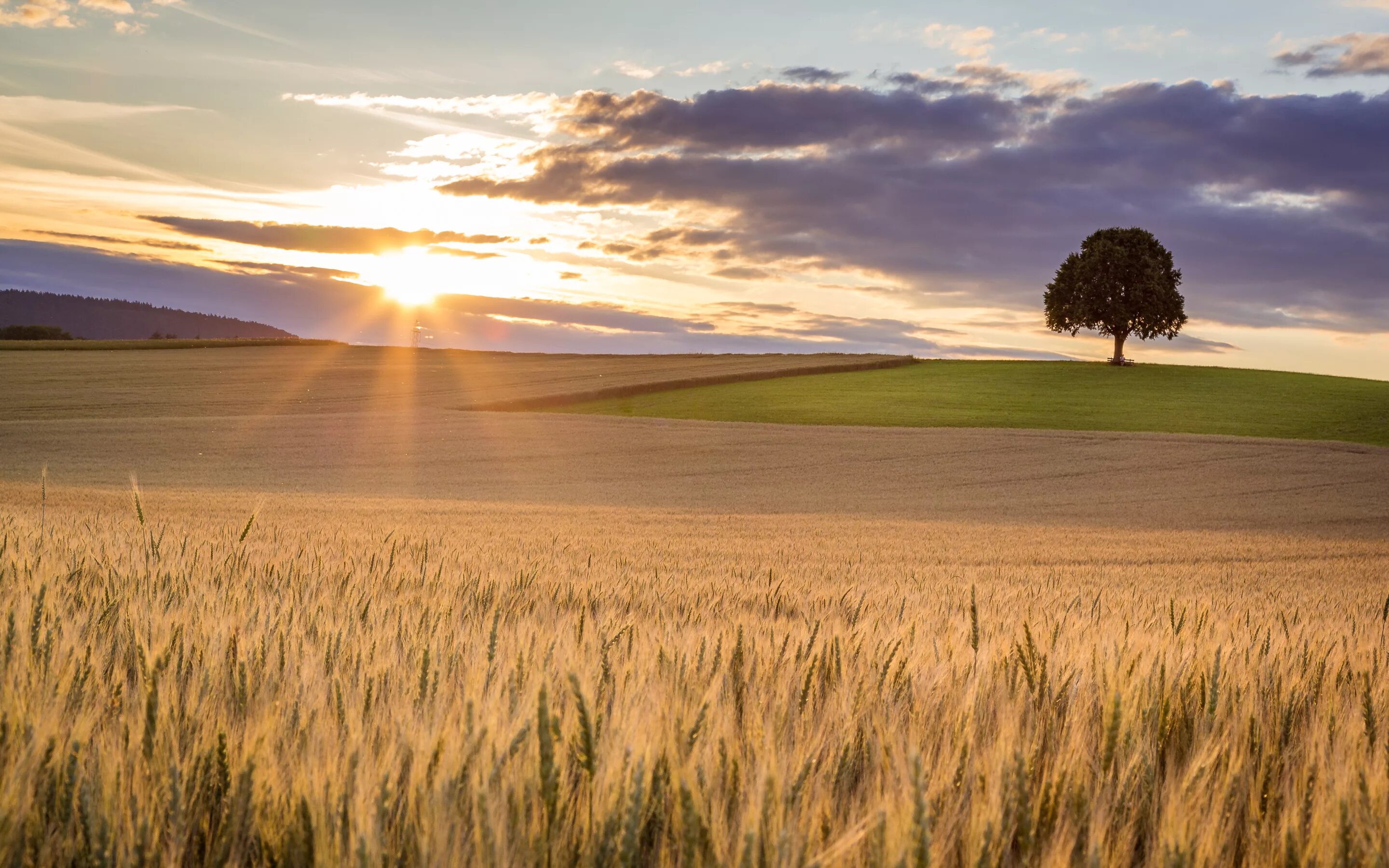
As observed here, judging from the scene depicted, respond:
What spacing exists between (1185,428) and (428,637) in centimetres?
4426

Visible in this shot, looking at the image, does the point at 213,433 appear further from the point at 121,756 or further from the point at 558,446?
the point at 121,756

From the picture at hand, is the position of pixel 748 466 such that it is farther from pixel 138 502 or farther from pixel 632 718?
pixel 632 718

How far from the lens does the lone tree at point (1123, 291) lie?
64562 mm

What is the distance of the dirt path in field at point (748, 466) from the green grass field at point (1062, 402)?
13.5 feet

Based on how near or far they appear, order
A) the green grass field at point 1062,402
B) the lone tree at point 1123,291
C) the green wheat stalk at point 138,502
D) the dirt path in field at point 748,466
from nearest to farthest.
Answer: the green wheat stalk at point 138,502 < the dirt path in field at point 748,466 < the green grass field at point 1062,402 < the lone tree at point 1123,291

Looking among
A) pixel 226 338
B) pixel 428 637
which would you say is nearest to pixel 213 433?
pixel 428 637

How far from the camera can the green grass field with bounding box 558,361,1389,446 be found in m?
41.6

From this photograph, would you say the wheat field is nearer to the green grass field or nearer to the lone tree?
the green grass field

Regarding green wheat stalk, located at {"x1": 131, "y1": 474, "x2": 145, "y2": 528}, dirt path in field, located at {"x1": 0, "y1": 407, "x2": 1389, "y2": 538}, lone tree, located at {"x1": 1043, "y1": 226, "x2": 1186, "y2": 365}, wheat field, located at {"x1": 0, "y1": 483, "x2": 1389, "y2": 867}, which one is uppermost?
lone tree, located at {"x1": 1043, "y1": 226, "x2": 1186, "y2": 365}

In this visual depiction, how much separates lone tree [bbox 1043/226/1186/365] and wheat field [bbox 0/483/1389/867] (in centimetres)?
6819

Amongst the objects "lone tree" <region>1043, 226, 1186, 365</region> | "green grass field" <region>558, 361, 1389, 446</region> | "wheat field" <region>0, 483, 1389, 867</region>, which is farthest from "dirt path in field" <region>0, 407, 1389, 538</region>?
"lone tree" <region>1043, 226, 1186, 365</region>

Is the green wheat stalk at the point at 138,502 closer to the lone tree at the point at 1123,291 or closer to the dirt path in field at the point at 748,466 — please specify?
the dirt path in field at the point at 748,466

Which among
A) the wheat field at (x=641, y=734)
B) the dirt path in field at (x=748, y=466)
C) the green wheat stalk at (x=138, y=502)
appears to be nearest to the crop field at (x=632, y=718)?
the wheat field at (x=641, y=734)

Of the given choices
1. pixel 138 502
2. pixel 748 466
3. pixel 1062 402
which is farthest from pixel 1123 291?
pixel 138 502
